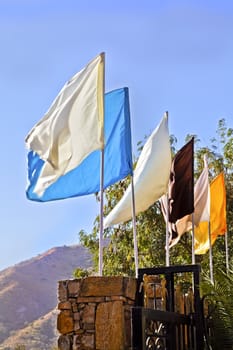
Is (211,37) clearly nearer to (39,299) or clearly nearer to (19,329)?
(19,329)

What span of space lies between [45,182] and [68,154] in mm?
487

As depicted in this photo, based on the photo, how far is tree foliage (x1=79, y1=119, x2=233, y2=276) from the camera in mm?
17266

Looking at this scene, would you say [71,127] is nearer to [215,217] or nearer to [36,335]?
[215,217]

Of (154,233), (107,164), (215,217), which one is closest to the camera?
(107,164)

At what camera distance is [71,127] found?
750 cm

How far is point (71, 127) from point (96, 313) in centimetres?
216

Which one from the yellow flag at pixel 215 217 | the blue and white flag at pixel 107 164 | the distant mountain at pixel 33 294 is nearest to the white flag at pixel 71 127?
the blue and white flag at pixel 107 164

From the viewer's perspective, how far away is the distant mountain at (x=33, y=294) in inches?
1578

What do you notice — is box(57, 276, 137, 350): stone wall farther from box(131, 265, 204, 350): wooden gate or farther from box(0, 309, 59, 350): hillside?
box(0, 309, 59, 350): hillside

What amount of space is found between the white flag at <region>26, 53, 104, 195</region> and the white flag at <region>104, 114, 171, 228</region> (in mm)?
1504

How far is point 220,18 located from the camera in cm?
961

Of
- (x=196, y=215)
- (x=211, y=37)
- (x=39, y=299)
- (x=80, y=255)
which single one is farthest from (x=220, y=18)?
(x=80, y=255)

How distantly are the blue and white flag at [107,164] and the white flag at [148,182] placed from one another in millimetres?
620

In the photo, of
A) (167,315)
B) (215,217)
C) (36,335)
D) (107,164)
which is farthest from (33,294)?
(167,315)
